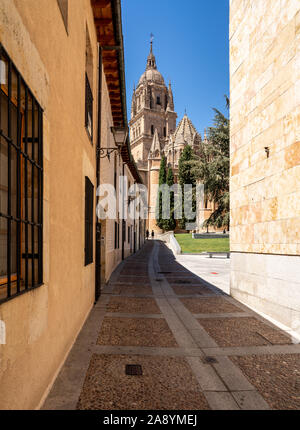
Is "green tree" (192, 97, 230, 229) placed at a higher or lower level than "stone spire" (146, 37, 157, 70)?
lower

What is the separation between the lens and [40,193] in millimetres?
2918

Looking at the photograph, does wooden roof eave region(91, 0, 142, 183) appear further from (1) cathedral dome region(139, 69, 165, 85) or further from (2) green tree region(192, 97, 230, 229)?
(1) cathedral dome region(139, 69, 165, 85)

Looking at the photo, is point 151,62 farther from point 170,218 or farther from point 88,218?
point 88,218

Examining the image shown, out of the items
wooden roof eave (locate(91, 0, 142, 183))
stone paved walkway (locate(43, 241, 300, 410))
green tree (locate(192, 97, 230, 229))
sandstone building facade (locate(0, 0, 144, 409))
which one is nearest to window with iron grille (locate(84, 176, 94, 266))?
sandstone building facade (locate(0, 0, 144, 409))

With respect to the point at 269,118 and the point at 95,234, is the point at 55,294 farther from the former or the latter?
the point at 269,118

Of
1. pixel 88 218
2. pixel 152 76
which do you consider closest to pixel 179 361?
pixel 88 218

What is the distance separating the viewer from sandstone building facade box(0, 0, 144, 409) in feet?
7.30

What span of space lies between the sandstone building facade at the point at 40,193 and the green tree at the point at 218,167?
21.4 metres

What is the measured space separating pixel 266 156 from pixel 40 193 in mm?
5431

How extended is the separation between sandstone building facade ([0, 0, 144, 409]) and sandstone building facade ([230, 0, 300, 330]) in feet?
13.2

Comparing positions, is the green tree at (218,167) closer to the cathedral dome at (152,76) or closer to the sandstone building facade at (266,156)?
the sandstone building facade at (266,156)

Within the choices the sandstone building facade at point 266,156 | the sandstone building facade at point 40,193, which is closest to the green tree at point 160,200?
the sandstone building facade at point 266,156

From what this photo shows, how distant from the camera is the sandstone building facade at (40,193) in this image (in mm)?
2225
